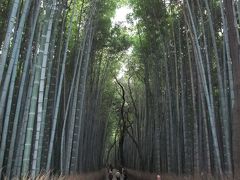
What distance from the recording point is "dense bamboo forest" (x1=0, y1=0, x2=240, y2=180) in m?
5.21

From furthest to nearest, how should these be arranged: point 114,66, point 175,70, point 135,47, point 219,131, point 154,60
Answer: point 114,66, point 135,47, point 154,60, point 175,70, point 219,131

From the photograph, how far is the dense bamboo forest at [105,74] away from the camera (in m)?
5.21

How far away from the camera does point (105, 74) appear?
13.6 m

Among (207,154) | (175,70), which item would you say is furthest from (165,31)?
(207,154)

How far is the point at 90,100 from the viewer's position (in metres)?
12.0

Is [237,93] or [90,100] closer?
[237,93]

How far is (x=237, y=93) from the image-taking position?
192 inches

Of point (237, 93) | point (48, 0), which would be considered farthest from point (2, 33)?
point (237, 93)

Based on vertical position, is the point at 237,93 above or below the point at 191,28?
below

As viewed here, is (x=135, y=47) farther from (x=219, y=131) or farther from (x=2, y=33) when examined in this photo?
(x=2, y=33)

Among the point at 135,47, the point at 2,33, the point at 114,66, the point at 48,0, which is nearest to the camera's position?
the point at 48,0

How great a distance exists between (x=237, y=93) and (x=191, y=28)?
270cm

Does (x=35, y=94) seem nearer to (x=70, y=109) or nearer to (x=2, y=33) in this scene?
(x=2, y=33)

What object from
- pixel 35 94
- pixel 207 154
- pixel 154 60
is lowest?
pixel 207 154
